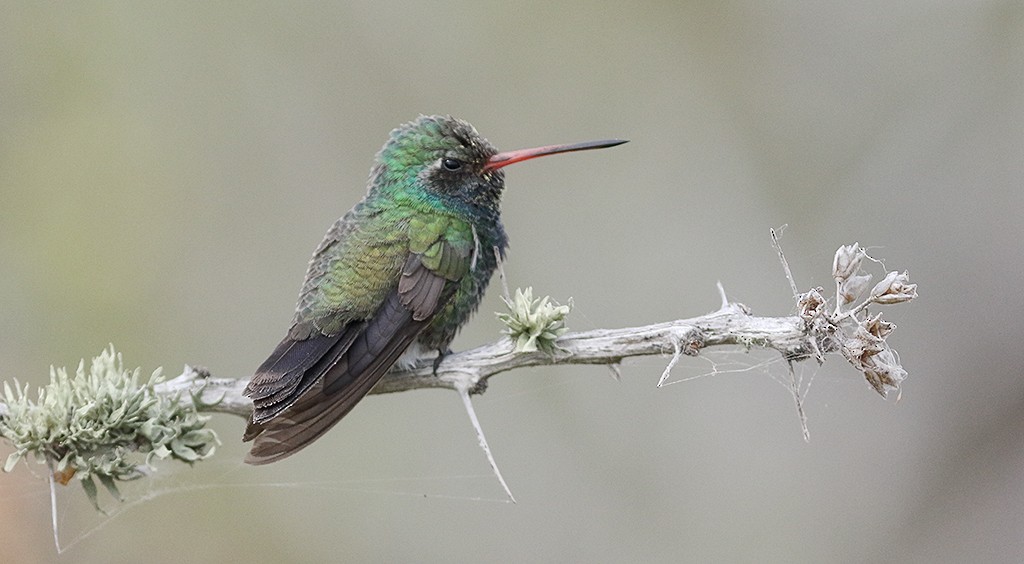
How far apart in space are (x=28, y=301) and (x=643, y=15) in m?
5.67

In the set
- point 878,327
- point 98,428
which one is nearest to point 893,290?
point 878,327

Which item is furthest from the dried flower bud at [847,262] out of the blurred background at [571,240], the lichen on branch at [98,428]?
the blurred background at [571,240]

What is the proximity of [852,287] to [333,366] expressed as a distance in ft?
7.40

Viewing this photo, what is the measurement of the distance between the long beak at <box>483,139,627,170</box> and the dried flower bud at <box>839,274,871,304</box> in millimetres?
1419

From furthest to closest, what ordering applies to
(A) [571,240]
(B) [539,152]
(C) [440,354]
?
(A) [571,240] → (C) [440,354] → (B) [539,152]

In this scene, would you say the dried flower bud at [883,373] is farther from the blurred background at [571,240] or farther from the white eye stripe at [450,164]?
the blurred background at [571,240]

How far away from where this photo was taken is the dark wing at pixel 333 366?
12.8 ft

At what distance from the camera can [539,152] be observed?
4.54 m

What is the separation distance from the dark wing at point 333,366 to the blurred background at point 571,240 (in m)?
1.92

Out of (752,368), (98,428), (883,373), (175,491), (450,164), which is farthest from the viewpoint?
(175,491)

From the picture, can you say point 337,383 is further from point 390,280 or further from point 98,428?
point 98,428

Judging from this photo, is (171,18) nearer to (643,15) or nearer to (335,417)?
(643,15)

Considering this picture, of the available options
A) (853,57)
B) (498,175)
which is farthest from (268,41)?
(853,57)

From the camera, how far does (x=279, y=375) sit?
4.00m
